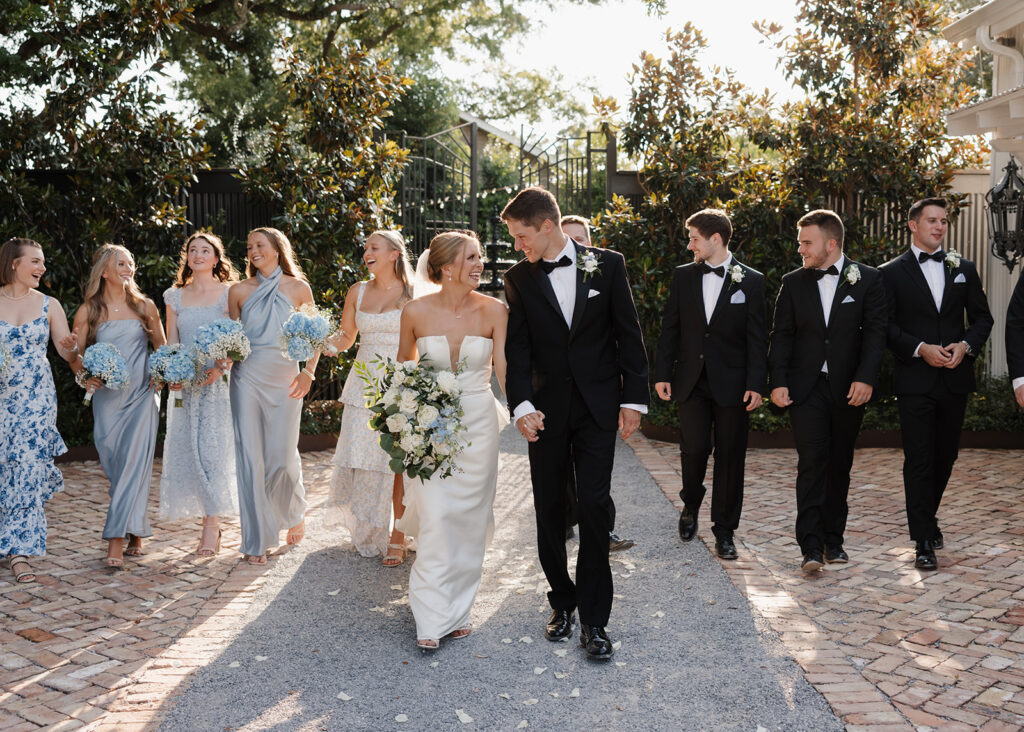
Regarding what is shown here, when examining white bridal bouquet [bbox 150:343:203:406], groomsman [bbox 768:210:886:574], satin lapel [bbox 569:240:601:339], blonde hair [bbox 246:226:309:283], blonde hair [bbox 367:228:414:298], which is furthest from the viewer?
blonde hair [bbox 246:226:309:283]

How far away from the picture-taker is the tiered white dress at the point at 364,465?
6.56m

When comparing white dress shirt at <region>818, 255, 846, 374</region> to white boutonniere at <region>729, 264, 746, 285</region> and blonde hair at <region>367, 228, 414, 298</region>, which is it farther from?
blonde hair at <region>367, 228, 414, 298</region>

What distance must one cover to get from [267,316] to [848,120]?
25.5ft

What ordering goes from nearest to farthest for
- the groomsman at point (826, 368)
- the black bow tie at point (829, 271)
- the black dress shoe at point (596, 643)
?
the black dress shoe at point (596, 643), the groomsman at point (826, 368), the black bow tie at point (829, 271)

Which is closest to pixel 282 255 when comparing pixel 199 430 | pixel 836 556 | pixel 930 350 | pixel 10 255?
pixel 199 430

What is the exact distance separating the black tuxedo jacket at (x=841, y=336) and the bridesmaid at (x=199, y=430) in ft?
12.7

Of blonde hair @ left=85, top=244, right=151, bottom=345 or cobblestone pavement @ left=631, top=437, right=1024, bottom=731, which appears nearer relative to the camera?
cobblestone pavement @ left=631, top=437, right=1024, bottom=731

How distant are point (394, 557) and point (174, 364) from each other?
1985 mm

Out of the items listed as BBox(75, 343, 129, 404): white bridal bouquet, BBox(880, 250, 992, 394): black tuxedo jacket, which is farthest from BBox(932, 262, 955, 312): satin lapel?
BBox(75, 343, 129, 404): white bridal bouquet

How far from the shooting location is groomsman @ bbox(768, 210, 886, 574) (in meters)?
6.09

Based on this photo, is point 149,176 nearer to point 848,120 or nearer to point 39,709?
point 39,709

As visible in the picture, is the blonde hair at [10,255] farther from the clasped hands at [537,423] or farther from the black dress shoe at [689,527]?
the black dress shoe at [689,527]

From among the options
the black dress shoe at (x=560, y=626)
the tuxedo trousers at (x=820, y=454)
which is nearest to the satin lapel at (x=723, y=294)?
the tuxedo trousers at (x=820, y=454)

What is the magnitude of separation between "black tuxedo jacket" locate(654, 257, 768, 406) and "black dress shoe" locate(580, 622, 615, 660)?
7.37 ft
